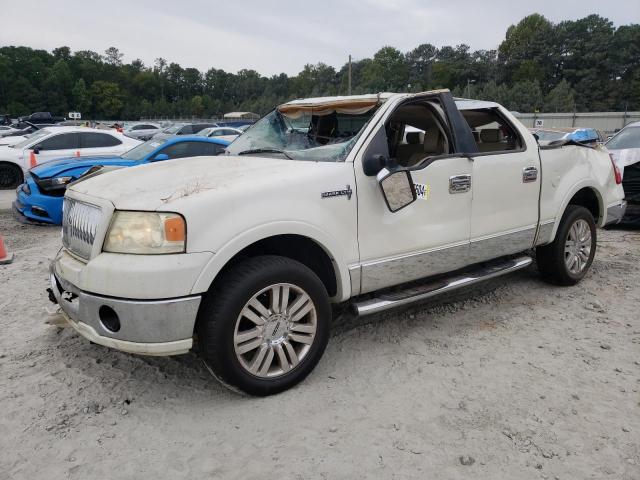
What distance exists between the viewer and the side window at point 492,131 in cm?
462

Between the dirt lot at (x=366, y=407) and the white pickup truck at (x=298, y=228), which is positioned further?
the white pickup truck at (x=298, y=228)

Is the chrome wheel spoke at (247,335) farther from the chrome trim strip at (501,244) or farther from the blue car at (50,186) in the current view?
the blue car at (50,186)

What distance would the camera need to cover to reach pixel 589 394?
3156mm

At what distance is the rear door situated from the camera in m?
4.14

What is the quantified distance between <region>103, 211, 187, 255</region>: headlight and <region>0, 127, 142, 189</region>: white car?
9316 millimetres

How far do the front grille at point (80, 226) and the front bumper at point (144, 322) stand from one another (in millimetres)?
336

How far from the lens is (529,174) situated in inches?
176

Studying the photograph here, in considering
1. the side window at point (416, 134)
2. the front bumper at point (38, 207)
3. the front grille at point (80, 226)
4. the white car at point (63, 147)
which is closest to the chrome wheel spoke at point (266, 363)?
the front grille at point (80, 226)

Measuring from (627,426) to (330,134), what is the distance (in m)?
2.69

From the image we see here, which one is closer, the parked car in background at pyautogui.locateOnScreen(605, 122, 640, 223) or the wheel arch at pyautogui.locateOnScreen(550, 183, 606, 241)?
the wheel arch at pyautogui.locateOnScreen(550, 183, 606, 241)

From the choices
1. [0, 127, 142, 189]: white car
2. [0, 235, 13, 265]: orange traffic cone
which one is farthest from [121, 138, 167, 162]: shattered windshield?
[0, 235, 13, 265]: orange traffic cone

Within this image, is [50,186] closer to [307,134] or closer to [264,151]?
[264,151]

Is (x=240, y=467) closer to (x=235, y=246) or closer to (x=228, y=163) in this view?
(x=235, y=246)

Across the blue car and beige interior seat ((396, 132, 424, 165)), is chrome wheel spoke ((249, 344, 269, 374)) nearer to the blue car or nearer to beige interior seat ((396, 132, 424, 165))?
beige interior seat ((396, 132, 424, 165))
